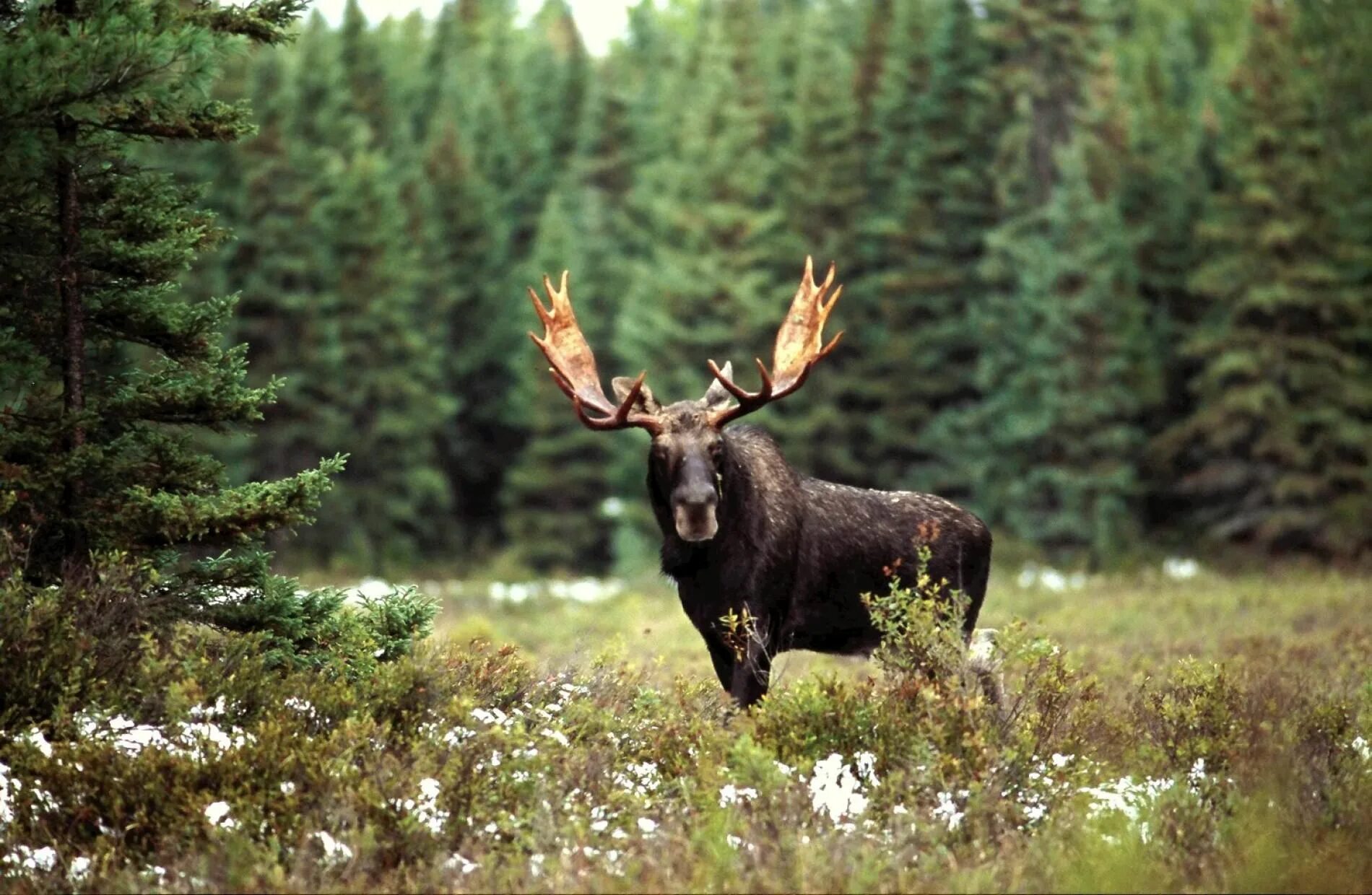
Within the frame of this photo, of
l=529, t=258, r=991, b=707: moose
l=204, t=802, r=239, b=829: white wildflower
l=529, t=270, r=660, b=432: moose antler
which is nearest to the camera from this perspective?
l=204, t=802, r=239, b=829: white wildflower

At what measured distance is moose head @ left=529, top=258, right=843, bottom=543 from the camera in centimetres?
1005

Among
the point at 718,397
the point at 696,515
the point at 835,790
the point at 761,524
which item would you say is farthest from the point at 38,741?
the point at 718,397

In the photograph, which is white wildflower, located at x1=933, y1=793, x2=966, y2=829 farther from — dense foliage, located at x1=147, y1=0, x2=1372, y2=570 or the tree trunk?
dense foliage, located at x1=147, y1=0, x2=1372, y2=570

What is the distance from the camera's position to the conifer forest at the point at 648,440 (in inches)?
305

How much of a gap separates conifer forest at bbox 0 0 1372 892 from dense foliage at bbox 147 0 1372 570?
0.52ft

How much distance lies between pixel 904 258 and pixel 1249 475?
1213cm

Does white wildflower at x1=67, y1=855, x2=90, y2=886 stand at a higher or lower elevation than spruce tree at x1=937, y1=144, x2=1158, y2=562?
higher

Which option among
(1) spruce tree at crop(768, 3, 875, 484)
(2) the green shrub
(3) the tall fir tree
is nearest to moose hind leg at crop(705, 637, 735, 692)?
(2) the green shrub

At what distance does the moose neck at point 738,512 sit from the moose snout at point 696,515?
137 millimetres

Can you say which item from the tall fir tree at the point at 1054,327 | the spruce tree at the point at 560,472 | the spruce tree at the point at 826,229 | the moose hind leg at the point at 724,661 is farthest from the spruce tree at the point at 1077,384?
the moose hind leg at the point at 724,661

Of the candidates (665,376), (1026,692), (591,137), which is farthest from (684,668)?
(591,137)

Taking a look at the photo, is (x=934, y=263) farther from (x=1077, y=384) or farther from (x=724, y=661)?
(x=724, y=661)

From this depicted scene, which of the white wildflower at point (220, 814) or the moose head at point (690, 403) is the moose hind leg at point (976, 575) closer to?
the moose head at point (690, 403)

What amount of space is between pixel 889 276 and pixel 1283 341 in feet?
37.5
